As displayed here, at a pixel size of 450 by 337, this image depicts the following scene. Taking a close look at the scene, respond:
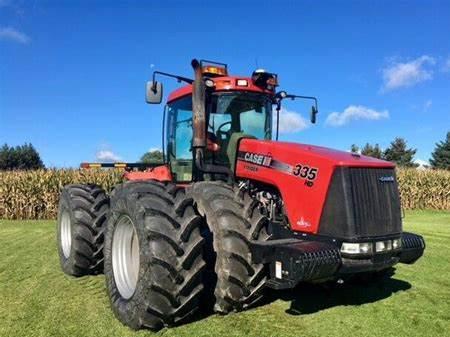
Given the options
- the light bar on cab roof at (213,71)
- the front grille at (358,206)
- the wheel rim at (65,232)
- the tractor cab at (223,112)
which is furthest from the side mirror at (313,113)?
the wheel rim at (65,232)

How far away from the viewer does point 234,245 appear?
4.88m

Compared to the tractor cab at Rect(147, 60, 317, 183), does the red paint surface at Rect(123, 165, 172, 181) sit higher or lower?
lower

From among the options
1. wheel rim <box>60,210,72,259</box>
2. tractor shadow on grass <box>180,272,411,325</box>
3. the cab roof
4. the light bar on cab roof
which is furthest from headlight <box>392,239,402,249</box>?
wheel rim <box>60,210,72,259</box>

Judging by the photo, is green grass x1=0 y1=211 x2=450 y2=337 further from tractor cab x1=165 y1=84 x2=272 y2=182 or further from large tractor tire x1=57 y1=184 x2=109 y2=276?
tractor cab x1=165 y1=84 x2=272 y2=182

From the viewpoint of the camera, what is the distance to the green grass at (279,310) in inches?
191

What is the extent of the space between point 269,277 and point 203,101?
2.26m

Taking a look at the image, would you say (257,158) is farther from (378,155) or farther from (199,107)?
(378,155)

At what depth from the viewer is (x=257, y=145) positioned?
19.3 ft

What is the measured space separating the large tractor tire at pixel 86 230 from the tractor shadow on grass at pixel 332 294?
2.82 m

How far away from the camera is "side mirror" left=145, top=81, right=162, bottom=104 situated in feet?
21.8

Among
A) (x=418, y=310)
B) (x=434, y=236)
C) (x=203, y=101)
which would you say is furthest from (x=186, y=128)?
(x=434, y=236)

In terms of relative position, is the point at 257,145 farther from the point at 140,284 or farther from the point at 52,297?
the point at 52,297

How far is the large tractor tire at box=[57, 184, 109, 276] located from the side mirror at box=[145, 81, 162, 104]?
190 cm

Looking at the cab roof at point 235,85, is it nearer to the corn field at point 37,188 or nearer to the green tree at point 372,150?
the corn field at point 37,188
